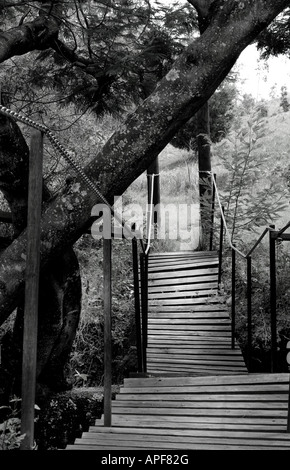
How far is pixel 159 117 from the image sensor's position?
4.69m

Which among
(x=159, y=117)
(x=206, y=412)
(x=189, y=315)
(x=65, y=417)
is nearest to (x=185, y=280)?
(x=189, y=315)

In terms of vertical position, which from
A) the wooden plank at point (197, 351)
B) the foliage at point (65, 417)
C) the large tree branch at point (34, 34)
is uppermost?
the large tree branch at point (34, 34)

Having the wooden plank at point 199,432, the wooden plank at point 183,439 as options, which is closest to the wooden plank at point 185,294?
the wooden plank at point 199,432

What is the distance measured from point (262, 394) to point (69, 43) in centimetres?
609

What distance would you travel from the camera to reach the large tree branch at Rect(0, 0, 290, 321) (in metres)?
4.69

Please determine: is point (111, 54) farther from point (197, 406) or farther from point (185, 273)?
point (197, 406)

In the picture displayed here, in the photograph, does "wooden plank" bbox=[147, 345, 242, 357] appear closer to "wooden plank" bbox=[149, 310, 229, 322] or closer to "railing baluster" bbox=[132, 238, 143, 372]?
"wooden plank" bbox=[149, 310, 229, 322]

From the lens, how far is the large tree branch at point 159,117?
469cm

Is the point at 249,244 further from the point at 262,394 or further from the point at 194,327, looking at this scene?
the point at 262,394

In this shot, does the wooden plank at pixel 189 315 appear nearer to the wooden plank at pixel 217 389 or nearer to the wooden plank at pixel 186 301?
the wooden plank at pixel 186 301

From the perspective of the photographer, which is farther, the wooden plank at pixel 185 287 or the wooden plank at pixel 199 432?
the wooden plank at pixel 185 287

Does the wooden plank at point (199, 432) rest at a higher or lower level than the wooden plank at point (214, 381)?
lower

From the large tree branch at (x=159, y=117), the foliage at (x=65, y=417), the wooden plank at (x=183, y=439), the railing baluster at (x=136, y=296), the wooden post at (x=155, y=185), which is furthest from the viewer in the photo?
the wooden post at (x=155, y=185)
